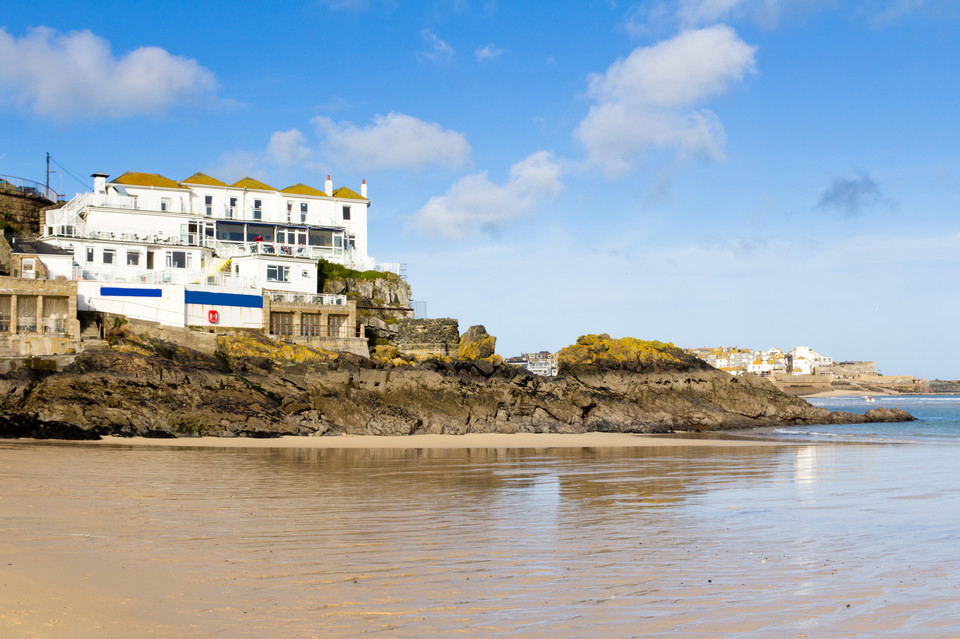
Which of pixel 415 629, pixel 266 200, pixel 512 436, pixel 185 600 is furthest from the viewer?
pixel 266 200

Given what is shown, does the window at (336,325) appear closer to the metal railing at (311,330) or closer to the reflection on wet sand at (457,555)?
the metal railing at (311,330)

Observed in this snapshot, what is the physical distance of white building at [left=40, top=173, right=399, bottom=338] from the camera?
4328cm

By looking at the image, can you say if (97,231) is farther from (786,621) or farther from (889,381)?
(889,381)

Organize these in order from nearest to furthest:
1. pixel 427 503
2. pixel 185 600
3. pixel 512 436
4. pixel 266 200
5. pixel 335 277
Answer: pixel 185 600 < pixel 427 503 < pixel 512 436 < pixel 335 277 < pixel 266 200

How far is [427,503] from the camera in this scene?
13812mm

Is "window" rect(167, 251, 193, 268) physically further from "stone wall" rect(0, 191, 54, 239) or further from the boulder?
the boulder

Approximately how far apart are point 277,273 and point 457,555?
44132mm

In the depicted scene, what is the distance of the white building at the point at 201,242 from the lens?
4328cm

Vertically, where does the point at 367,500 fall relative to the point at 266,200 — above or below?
below

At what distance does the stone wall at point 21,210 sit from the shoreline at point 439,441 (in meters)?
34.1

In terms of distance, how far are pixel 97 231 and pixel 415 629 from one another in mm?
50855

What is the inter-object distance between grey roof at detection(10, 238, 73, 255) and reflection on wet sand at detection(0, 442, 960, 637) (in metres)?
32.3

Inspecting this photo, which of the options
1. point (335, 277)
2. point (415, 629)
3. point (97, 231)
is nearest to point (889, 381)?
point (335, 277)

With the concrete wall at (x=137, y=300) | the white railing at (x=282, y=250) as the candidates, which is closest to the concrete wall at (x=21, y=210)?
the white railing at (x=282, y=250)
